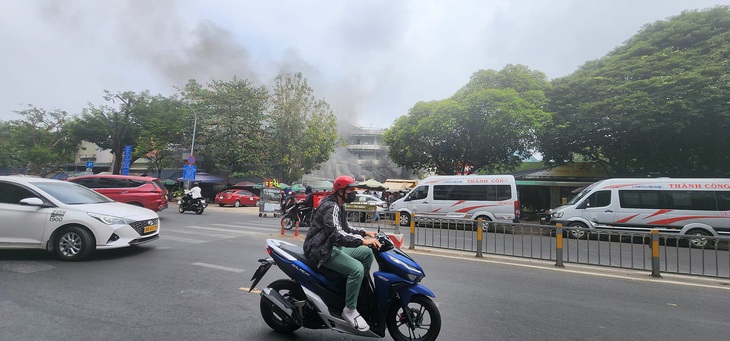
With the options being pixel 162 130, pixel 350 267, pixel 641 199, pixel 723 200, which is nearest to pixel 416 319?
pixel 350 267

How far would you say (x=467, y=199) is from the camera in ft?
48.8

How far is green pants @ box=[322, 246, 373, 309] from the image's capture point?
3027 mm

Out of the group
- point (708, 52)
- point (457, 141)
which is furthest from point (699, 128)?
point (457, 141)

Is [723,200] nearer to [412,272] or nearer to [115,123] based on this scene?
[412,272]

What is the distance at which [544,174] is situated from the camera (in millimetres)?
22703

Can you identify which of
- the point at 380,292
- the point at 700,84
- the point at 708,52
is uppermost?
the point at 708,52

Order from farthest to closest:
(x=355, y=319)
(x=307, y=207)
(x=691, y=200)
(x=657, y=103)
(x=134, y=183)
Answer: (x=657, y=103) → (x=134, y=183) → (x=307, y=207) → (x=691, y=200) → (x=355, y=319)

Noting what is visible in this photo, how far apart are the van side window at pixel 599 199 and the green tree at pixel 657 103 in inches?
204

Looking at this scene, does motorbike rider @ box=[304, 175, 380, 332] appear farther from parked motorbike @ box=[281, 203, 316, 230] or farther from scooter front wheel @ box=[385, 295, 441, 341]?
parked motorbike @ box=[281, 203, 316, 230]

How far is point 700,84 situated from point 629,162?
579cm

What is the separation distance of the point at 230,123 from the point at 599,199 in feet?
78.8

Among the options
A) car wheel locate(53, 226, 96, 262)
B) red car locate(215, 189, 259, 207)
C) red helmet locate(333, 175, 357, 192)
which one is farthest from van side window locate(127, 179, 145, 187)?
red helmet locate(333, 175, 357, 192)

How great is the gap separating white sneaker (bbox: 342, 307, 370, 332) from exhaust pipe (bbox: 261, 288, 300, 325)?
493mm

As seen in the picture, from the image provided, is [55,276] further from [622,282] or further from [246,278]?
[622,282]
